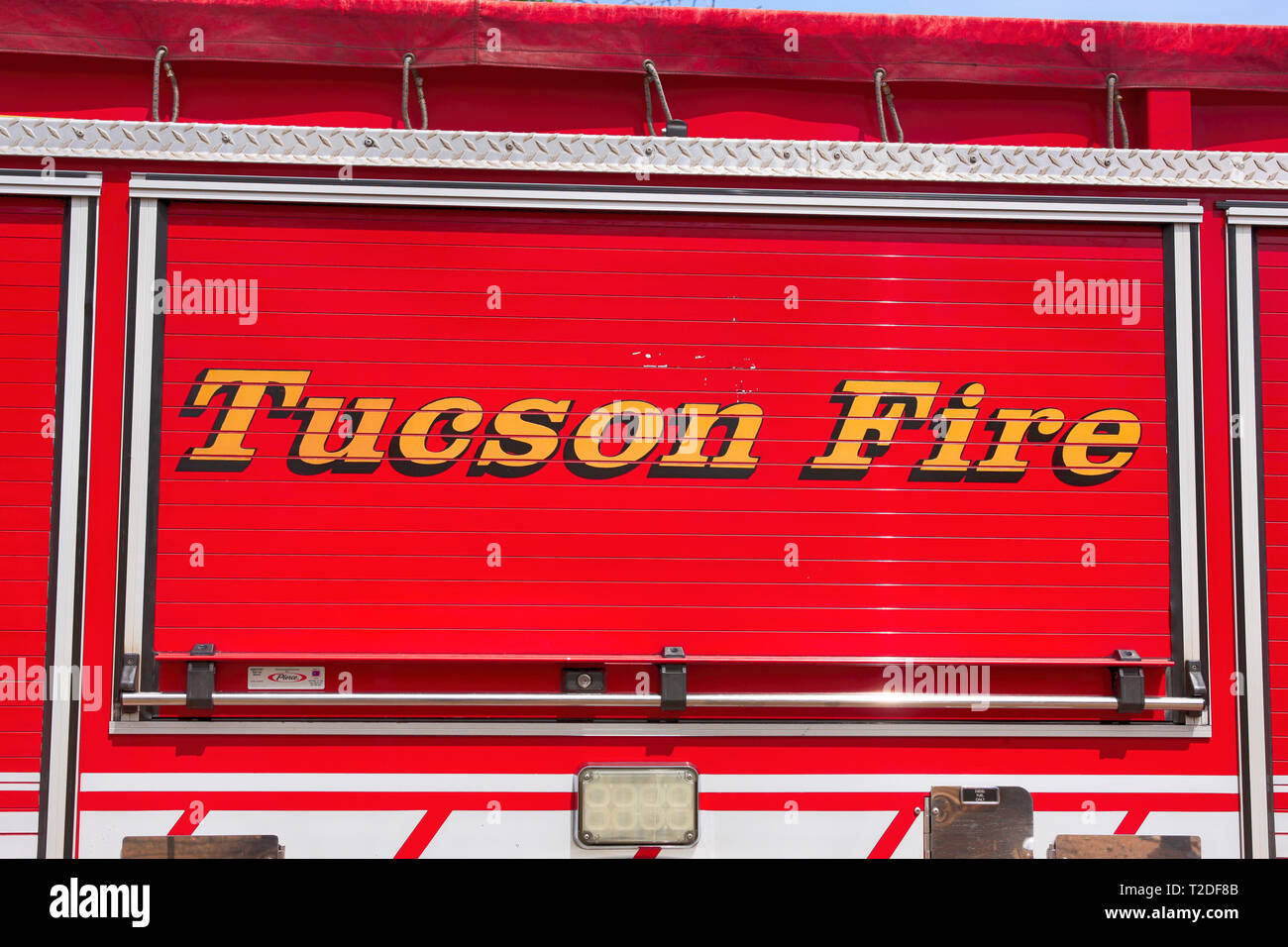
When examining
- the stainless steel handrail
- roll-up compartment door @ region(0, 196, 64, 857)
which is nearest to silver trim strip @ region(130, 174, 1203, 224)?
roll-up compartment door @ region(0, 196, 64, 857)

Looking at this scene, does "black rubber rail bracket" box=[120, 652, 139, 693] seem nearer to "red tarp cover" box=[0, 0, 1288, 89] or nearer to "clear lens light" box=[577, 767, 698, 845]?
"clear lens light" box=[577, 767, 698, 845]

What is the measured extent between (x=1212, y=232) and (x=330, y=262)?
108 inches

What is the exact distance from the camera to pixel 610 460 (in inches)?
105

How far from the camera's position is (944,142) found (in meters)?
2.89

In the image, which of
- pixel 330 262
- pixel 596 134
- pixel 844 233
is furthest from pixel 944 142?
pixel 330 262

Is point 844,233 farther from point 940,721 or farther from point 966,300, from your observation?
point 940,721

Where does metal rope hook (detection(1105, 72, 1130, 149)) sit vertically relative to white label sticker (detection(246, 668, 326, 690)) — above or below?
above

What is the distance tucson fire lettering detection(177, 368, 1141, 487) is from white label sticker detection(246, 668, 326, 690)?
59cm

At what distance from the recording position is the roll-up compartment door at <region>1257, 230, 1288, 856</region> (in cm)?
267

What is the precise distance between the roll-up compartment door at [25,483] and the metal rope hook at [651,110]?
180 centimetres

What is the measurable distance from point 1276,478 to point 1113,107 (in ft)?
4.22

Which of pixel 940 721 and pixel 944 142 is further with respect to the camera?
pixel 944 142

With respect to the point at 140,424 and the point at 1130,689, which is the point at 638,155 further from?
the point at 1130,689

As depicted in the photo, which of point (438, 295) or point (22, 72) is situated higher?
point (22, 72)
